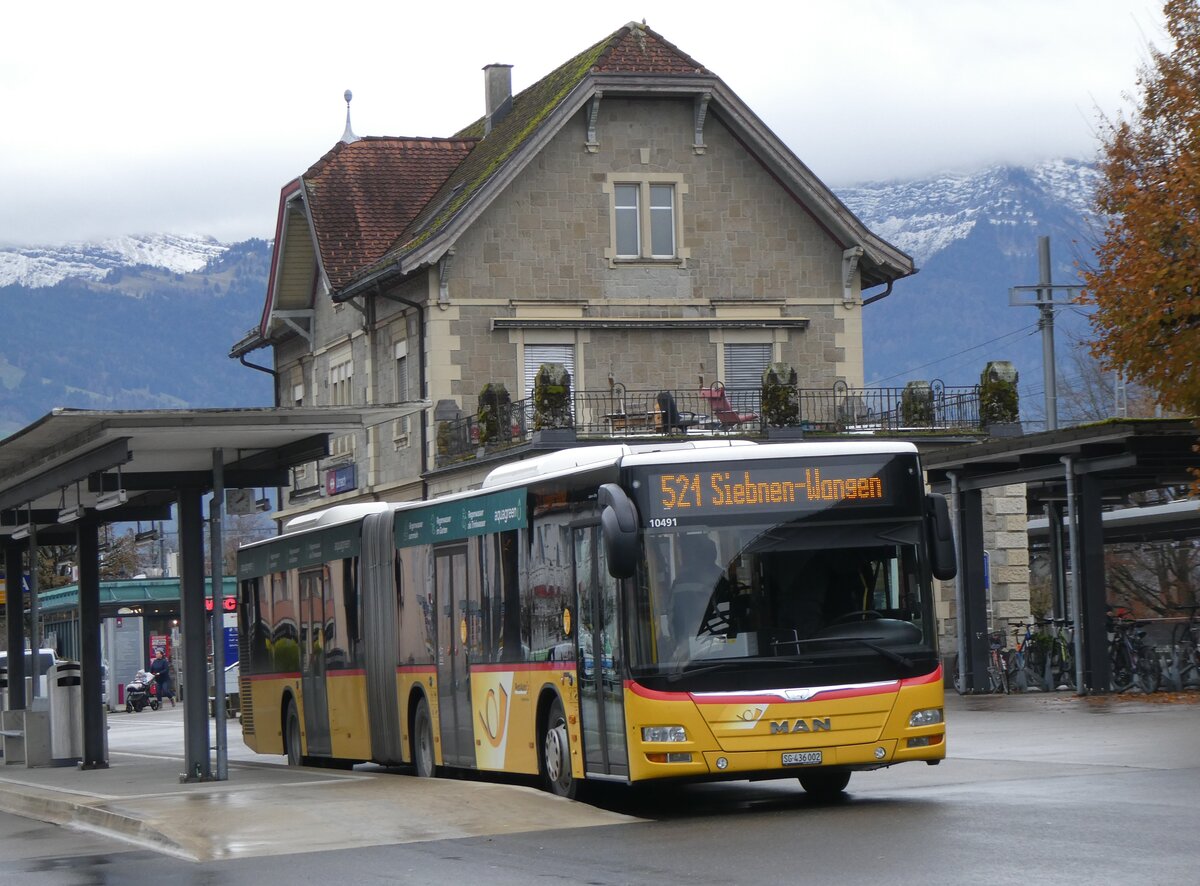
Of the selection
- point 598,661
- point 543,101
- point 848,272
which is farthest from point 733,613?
point 543,101

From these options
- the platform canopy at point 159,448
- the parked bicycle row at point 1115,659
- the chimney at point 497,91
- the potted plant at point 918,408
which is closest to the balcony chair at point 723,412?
the potted plant at point 918,408

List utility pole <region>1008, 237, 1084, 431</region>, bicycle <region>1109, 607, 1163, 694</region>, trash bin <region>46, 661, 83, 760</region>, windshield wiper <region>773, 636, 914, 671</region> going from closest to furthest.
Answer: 1. windshield wiper <region>773, 636, 914, 671</region>
2. trash bin <region>46, 661, 83, 760</region>
3. bicycle <region>1109, 607, 1163, 694</region>
4. utility pole <region>1008, 237, 1084, 431</region>

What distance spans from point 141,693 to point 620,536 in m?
53.0

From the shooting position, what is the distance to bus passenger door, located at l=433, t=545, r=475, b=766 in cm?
2050

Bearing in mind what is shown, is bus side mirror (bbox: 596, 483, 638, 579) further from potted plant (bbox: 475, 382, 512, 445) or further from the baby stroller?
the baby stroller

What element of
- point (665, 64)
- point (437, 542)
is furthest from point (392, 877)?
point (665, 64)

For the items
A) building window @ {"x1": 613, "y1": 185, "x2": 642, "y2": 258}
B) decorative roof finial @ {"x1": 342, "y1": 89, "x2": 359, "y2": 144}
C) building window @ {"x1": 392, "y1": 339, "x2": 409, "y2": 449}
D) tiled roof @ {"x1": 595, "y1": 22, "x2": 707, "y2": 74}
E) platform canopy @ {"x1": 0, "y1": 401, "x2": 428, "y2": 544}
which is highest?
decorative roof finial @ {"x1": 342, "y1": 89, "x2": 359, "y2": 144}

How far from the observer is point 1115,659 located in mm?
30906

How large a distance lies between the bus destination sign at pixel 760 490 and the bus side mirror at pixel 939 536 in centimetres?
35

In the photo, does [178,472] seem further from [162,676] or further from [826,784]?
[162,676]

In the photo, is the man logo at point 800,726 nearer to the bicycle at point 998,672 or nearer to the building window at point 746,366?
the bicycle at point 998,672

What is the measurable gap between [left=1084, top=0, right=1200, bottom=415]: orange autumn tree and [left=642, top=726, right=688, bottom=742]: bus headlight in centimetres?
1383

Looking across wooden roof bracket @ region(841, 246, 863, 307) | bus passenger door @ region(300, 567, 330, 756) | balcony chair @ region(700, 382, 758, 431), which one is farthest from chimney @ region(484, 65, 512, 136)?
bus passenger door @ region(300, 567, 330, 756)

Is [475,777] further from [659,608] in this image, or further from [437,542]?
[659,608]
